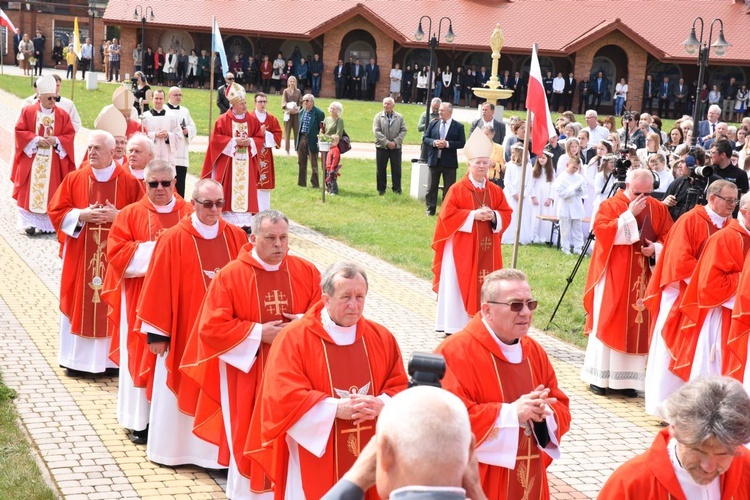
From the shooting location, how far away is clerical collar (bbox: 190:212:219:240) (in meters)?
7.66

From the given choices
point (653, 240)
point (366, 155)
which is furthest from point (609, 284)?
point (366, 155)

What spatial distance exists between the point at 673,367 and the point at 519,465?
4016 millimetres

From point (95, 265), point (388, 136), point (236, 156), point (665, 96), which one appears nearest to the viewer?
point (95, 265)

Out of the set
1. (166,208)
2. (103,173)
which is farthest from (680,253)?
(103,173)

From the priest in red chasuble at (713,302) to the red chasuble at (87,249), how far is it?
16.1 ft

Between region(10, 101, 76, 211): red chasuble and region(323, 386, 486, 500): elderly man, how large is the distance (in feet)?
46.0

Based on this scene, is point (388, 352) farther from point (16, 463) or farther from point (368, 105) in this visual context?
point (368, 105)

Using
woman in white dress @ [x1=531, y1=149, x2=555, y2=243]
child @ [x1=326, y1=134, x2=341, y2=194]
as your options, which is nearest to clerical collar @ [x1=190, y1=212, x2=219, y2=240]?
woman in white dress @ [x1=531, y1=149, x2=555, y2=243]

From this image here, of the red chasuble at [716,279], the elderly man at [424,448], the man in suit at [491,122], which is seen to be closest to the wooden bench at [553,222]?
the man in suit at [491,122]

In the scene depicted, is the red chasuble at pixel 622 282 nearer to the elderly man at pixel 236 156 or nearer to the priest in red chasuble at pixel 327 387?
the priest in red chasuble at pixel 327 387

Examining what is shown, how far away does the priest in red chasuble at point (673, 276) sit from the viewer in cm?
889

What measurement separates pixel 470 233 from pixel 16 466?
222 inches

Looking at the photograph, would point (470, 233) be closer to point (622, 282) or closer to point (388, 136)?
point (622, 282)

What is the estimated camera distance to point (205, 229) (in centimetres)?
768
